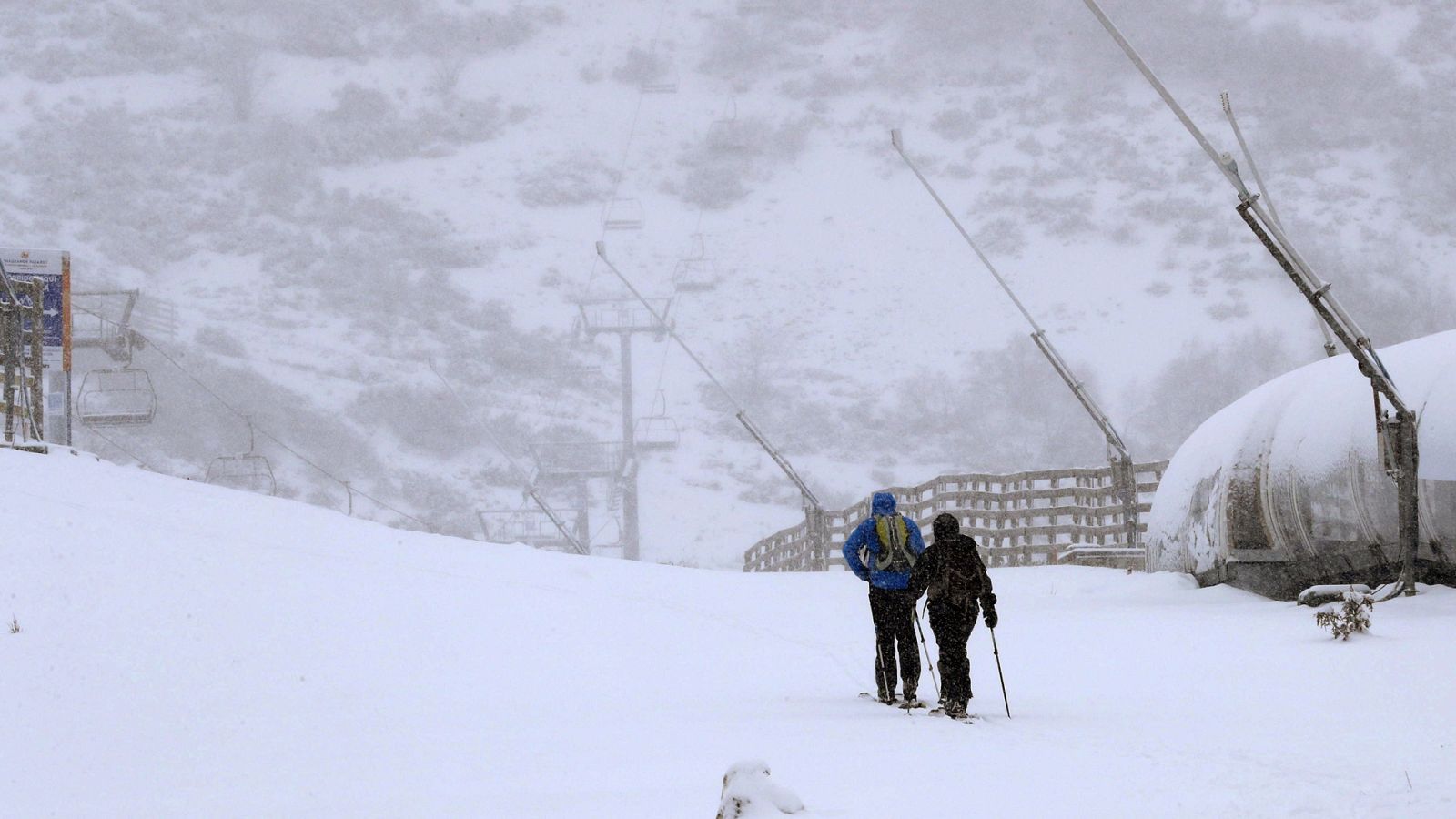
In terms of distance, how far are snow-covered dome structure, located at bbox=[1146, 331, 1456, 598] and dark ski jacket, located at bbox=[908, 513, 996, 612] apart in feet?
17.5

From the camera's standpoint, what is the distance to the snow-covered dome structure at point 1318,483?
11867 mm

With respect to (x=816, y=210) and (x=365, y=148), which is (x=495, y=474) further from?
(x=365, y=148)

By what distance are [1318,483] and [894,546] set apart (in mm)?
5828

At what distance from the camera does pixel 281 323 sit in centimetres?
12925

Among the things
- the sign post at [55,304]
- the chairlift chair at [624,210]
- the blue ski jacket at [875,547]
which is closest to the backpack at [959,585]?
the blue ski jacket at [875,547]

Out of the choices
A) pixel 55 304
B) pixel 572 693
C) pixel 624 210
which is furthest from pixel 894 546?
pixel 624 210

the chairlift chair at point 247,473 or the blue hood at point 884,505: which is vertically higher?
the chairlift chair at point 247,473

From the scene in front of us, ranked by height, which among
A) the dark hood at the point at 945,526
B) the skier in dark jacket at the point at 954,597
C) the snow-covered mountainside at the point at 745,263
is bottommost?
the skier in dark jacket at the point at 954,597

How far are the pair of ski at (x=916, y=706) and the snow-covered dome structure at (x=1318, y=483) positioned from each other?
5.52 m

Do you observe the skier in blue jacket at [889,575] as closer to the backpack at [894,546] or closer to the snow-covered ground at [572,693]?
the backpack at [894,546]

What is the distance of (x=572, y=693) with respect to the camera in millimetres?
10266

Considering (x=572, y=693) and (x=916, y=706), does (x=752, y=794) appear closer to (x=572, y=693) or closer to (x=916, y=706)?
Answer: (x=916, y=706)

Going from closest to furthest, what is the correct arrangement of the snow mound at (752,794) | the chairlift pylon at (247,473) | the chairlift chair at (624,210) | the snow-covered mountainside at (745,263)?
1. the snow mound at (752,794)
2. the chairlift pylon at (247,473)
3. the snow-covered mountainside at (745,263)
4. the chairlift chair at (624,210)

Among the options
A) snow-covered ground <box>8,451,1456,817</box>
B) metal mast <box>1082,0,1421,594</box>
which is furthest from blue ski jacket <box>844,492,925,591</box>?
metal mast <box>1082,0,1421,594</box>
